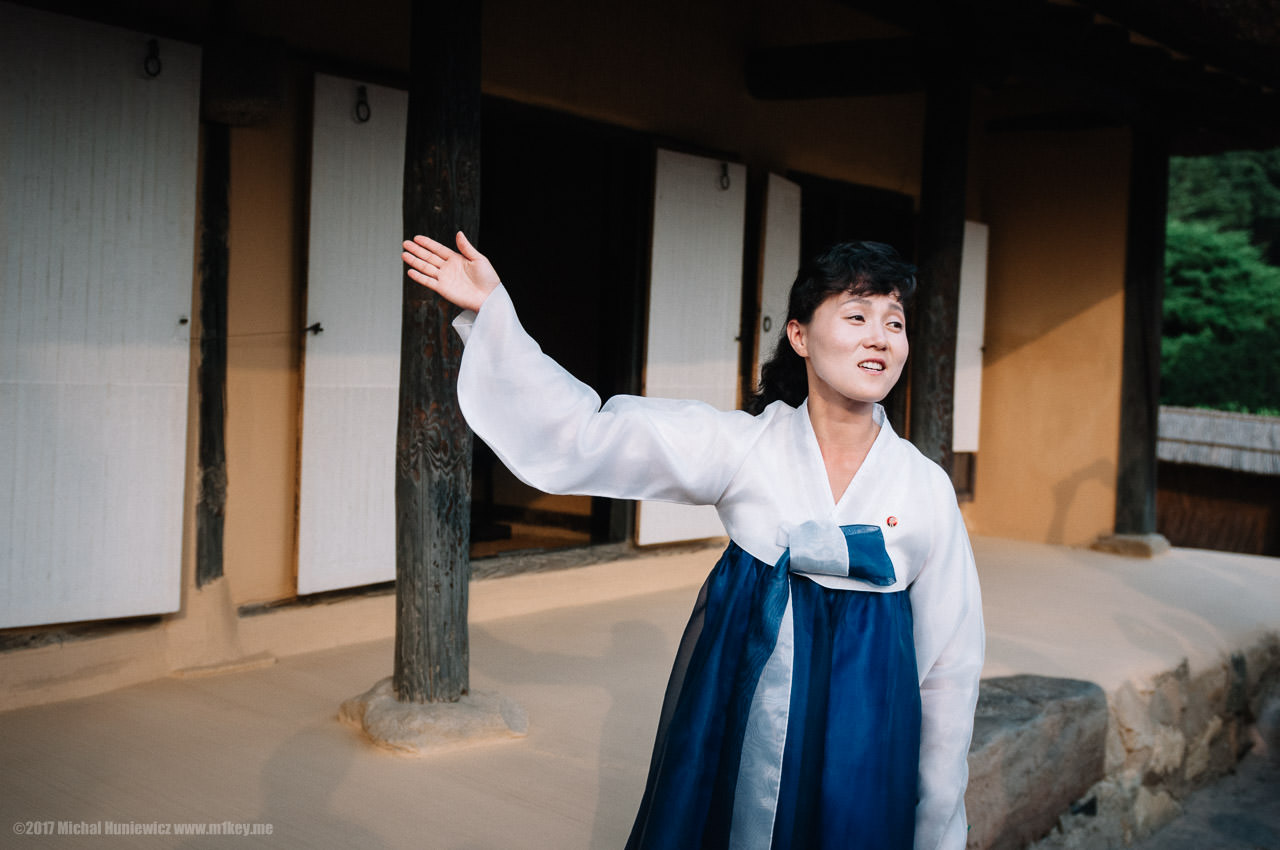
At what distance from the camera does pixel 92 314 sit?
3.74 m

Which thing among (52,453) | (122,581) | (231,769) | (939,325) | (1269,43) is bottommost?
(231,769)

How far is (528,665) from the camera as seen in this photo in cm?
435

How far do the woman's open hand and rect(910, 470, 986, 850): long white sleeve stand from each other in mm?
819

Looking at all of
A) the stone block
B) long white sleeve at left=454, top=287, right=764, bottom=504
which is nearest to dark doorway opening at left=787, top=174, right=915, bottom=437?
the stone block

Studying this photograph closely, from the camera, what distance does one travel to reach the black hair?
75.1 inches

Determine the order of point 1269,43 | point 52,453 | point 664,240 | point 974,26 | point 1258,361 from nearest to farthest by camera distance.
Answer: point 52,453 < point 1269,43 < point 974,26 < point 664,240 < point 1258,361

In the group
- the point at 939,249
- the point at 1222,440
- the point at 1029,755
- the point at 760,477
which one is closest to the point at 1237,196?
the point at 1222,440

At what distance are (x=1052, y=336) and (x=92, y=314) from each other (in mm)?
6599

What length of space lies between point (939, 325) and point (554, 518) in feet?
10.1

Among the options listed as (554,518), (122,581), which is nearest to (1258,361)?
(554,518)

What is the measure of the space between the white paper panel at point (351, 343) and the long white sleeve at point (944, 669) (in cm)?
292

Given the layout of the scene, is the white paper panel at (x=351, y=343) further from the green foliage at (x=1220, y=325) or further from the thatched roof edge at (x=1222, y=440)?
the green foliage at (x=1220, y=325)

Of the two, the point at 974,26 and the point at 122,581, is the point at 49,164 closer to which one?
the point at 122,581

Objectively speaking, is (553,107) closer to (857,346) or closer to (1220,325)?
(857,346)
